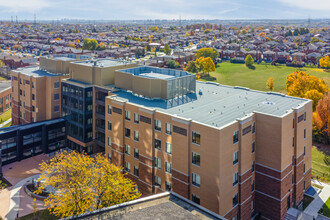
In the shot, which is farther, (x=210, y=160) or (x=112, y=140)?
(x=112, y=140)

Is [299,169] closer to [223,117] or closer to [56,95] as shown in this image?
[223,117]

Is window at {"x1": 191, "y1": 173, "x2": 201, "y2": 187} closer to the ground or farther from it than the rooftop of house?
farther from it

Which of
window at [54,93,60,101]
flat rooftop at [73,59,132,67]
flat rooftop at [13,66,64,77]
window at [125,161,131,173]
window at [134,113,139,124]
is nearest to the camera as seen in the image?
window at [134,113,139,124]

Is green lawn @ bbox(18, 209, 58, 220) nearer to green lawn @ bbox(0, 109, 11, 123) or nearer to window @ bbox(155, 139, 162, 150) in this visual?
window @ bbox(155, 139, 162, 150)

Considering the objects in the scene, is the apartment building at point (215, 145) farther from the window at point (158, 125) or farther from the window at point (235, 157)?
the window at point (158, 125)

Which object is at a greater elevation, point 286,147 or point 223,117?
point 223,117

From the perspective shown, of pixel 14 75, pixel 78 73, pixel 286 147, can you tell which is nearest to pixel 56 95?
pixel 78 73

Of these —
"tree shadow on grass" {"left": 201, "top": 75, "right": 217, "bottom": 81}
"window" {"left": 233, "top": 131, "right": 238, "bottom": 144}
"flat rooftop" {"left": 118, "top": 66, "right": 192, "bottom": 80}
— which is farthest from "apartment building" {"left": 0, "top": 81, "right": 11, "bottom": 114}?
"tree shadow on grass" {"left": 201, "top": 75, "right": 217, "bottom": 81}
